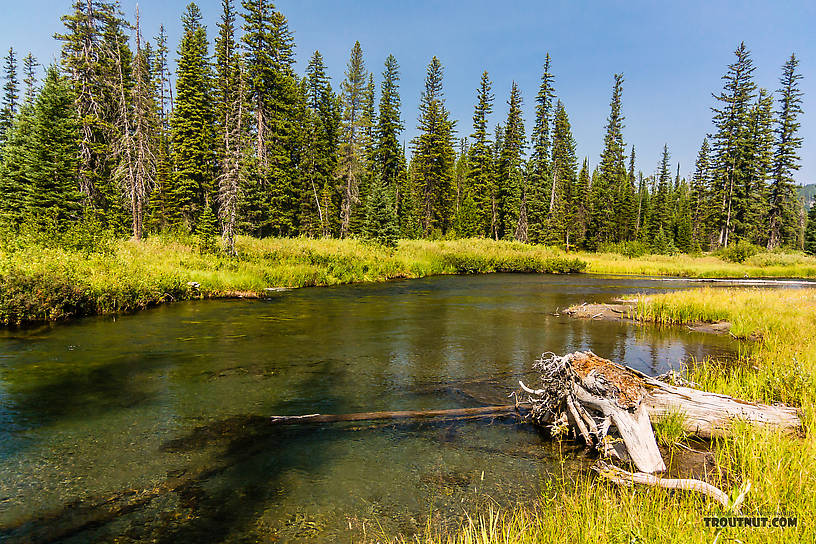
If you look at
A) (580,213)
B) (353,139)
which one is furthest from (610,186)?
(353,139)

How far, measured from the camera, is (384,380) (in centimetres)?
966

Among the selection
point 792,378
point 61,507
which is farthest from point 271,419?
point 792,378

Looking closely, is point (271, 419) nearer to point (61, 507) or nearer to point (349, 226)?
point (61, 507)

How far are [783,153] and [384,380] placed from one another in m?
69.6

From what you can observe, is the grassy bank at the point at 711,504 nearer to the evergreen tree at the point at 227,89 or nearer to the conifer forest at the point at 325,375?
the conifer forest at the point at 325,375

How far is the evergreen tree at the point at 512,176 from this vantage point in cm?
6094

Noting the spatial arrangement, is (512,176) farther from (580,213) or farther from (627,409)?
(627,409)

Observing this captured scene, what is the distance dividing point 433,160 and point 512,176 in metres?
11.8

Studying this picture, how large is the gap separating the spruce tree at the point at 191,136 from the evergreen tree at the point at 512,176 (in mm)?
38493

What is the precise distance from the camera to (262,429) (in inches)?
278

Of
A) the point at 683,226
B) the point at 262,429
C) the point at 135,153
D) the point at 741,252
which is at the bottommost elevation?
the point at 262,429

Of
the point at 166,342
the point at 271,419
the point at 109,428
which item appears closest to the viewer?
the point at 109,428

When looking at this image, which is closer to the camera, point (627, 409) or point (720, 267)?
point (627, 409)

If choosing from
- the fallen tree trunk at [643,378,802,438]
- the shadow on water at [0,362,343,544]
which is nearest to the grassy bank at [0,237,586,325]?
the shadow on water at [0,362,343,544]
